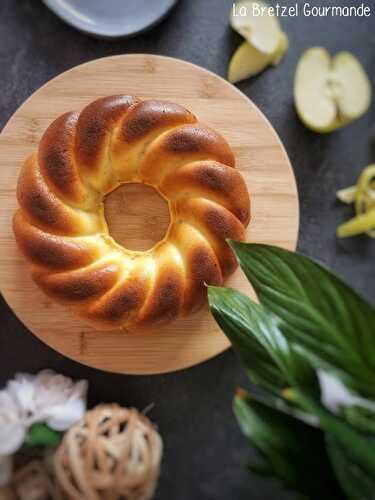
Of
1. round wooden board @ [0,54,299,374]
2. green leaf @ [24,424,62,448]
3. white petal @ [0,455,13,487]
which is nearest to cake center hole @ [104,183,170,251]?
round wooden board @ [0,54,299,374]

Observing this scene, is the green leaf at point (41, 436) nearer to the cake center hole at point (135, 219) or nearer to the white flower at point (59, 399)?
the white flower at point (59, 399)

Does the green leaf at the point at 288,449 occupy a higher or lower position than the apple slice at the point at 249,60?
lower

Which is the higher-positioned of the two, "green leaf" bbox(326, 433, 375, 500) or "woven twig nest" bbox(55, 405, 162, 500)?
"green leaf" bbox(326, 433, 375, 500)

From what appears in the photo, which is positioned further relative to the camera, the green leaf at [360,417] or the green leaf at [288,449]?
the green leaf at [288,449]

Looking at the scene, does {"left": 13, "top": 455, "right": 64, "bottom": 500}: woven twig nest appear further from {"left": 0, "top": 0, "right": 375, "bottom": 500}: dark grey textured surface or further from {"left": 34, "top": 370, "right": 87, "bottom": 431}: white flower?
{"left": 0, "top": 0, "right": 375, "bottom": 500}: dark grey textured surface

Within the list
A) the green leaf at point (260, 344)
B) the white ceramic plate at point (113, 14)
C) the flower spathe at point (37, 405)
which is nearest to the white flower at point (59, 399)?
the flower spathe at point (37, 405)

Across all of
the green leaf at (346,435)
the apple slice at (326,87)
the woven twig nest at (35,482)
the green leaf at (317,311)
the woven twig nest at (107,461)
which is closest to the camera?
the green leaf at (346,435)
